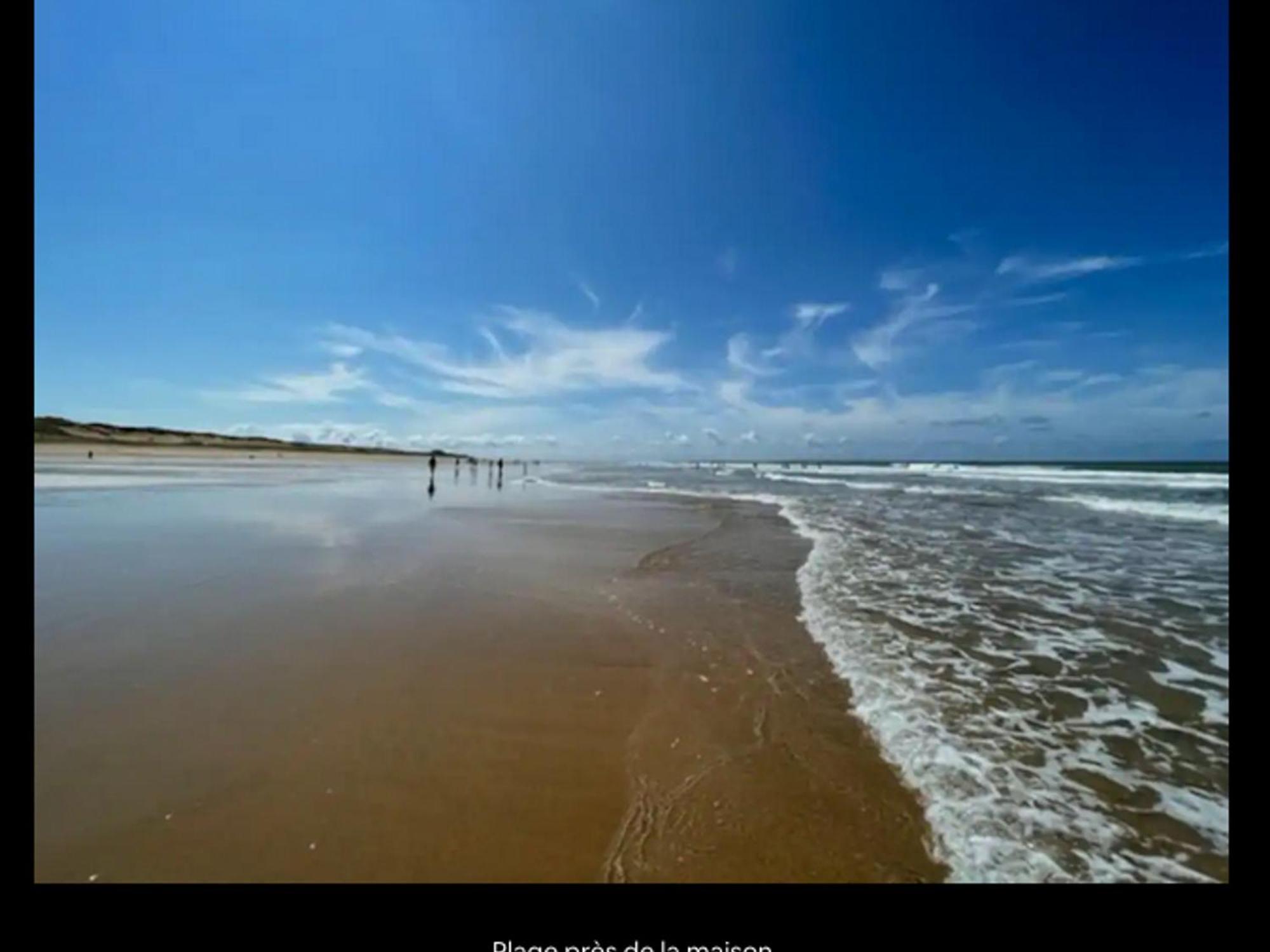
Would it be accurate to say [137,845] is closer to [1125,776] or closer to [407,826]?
[407,826]

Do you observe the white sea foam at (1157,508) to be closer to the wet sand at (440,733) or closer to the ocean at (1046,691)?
the ocean at (1046,691)

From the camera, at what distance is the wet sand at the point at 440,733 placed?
2.67m

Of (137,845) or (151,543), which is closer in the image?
(137,845)

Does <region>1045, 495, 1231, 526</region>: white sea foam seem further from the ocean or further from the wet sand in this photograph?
the wet sand

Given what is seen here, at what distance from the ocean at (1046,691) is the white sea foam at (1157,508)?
865 cm

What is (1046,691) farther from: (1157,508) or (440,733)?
(1157,508)

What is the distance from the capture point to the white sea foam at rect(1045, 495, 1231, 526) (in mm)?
18094

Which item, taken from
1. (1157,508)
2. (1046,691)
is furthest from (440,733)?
(1157,508)

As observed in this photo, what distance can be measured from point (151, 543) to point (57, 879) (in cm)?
994

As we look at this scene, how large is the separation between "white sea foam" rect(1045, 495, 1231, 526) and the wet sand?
20.5m

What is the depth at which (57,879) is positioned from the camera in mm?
2613
